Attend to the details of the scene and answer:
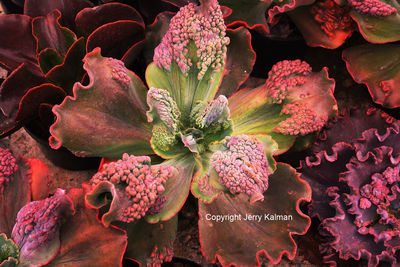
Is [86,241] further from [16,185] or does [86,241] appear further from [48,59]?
[48,59]

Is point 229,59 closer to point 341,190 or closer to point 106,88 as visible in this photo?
point 106,88

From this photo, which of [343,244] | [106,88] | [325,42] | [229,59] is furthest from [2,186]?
[325,42]

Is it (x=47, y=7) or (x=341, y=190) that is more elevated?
(x=47, y=7)

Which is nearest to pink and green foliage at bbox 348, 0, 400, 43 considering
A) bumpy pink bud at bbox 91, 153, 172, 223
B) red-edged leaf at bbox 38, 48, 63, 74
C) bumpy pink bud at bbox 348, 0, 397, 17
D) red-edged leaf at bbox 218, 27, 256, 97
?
bumpy pink bud at bbox 348, 0, 397, 17

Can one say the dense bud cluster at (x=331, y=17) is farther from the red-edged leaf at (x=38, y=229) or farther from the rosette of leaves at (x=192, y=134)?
the red-edged leaf at (x=38, y=229)

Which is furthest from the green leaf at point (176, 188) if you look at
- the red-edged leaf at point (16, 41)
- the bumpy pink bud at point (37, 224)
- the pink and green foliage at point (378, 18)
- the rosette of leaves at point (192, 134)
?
the pink and green foliage at point (378, 18)

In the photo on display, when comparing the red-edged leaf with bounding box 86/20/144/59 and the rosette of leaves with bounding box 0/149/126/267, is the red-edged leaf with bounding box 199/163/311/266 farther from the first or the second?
the red-edged leaf with bounding box 86/20/144/59
